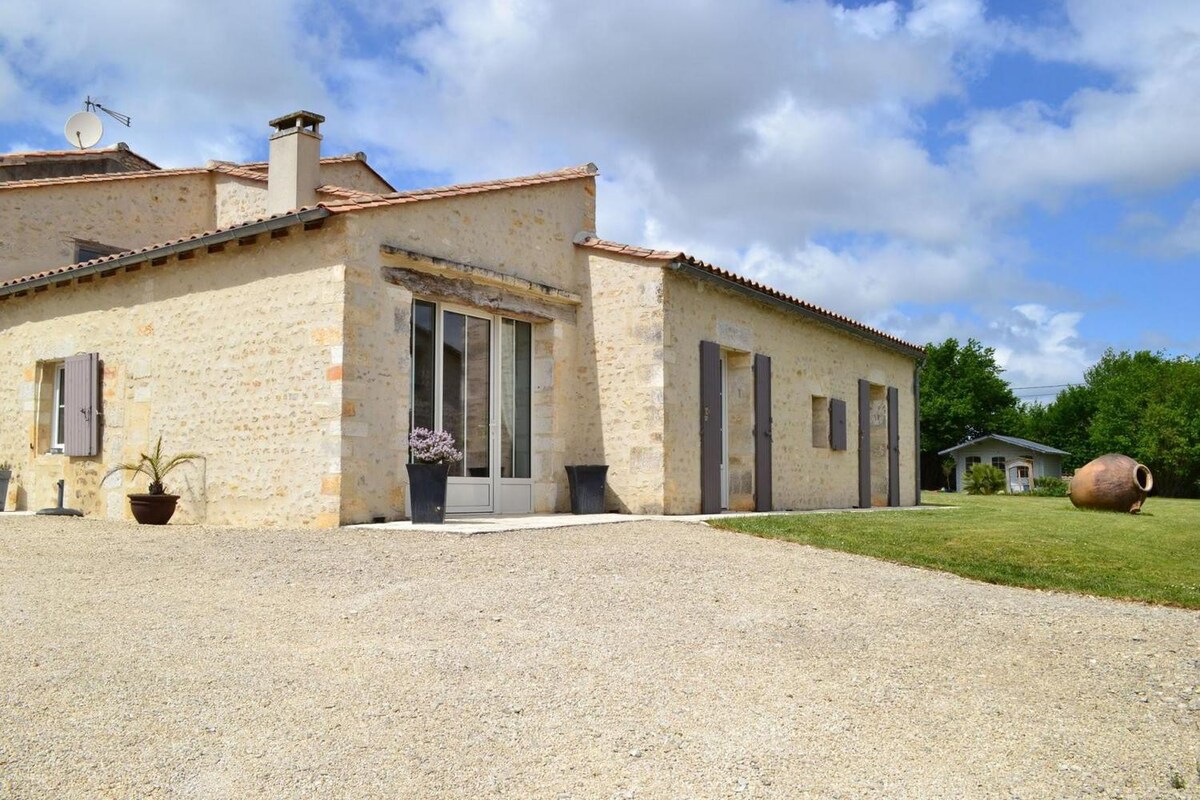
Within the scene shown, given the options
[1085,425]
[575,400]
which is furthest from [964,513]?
[1085,425]

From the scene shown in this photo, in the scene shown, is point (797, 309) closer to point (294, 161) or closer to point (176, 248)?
point (294, 161)

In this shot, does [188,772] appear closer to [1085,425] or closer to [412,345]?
[412,345]

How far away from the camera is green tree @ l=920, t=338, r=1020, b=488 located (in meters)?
43.7

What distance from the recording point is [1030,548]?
818 cm

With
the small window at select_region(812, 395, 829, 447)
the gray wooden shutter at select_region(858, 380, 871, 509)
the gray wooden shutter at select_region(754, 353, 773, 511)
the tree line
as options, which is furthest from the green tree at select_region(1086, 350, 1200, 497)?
the gray wooden shutter at select_region(754, 353, 773, 511)

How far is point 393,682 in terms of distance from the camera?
3971mm

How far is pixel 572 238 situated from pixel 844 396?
18.5 ft

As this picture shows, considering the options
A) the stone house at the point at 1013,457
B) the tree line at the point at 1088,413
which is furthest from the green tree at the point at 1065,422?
the stone house at the point at 1013,457

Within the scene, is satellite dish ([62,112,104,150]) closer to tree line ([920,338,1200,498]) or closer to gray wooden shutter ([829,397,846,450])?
gray wooden shutter ([829,397,846,450])

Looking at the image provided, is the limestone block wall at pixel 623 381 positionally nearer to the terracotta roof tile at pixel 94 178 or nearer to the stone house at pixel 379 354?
the stone house at pixel 379 354

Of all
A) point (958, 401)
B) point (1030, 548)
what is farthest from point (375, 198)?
point (958, 401)

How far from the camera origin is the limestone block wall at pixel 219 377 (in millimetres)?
8734

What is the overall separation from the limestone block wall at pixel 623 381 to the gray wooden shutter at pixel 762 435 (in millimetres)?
2298

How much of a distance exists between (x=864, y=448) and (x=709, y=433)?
16.6ft
